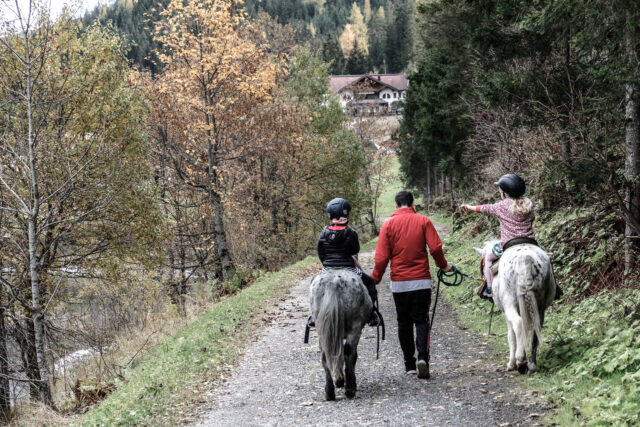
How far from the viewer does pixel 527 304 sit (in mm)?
6062

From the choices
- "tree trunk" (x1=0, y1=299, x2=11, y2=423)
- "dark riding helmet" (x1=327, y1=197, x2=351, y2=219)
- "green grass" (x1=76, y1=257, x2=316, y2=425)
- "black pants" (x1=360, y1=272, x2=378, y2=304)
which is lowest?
"tree trunk" (x1=0, y1=299, x2=11, y2=423)

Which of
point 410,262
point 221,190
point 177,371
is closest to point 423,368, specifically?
point 410,262

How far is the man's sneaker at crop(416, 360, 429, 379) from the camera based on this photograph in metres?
6.68

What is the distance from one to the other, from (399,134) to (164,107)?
2766 centimetres

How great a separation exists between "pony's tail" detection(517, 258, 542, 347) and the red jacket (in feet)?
3.00

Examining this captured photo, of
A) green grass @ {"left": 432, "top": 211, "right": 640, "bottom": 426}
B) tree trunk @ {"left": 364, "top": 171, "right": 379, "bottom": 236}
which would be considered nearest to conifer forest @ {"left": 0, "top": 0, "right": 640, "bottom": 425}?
green grass @ {"left": 432, "top": 211, "right": 640, "bottom": 426}

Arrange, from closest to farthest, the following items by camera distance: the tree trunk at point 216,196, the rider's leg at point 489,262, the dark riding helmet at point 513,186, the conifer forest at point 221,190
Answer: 1. the dark riding helmet at point 513,186
2. the rider's leg at point 489,262
3. the conifer forest at point 221,190
4. the tree trunk at point 216,196

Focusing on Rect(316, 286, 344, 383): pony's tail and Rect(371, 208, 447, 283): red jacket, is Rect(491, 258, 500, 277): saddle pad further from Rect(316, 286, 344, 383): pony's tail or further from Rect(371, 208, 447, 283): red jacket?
Rect(316, 286, 344, 383): pony's tail

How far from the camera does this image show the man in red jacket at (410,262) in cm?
659

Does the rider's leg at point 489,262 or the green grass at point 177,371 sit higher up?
the rider's leg at point 489,262

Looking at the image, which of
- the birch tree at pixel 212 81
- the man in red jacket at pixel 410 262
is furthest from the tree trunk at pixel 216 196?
the man in red jacket at pixel 410 262

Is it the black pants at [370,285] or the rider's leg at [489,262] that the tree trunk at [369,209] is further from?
the black pants at [370,285]

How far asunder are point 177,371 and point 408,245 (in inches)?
169

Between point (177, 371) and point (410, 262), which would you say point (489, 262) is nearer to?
point (410, 262)
